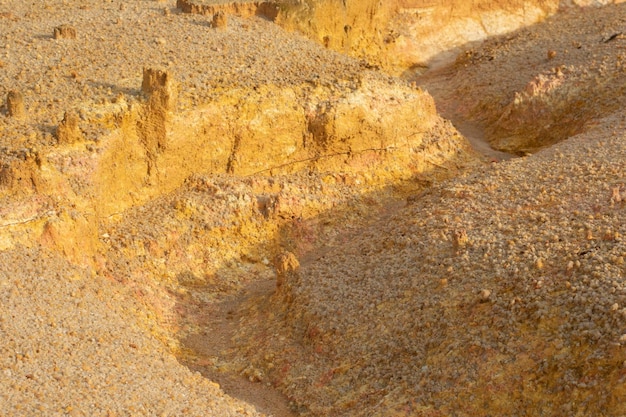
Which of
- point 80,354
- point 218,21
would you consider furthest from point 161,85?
point 80,354

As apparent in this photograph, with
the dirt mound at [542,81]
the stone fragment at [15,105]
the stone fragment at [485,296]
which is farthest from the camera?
the dirt mound at [542,81]

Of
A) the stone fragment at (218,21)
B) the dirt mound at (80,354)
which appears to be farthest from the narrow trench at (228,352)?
the stone fragment at (218,21)

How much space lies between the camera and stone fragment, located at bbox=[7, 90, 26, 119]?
43.1 ft

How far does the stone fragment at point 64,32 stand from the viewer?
53.3 feet

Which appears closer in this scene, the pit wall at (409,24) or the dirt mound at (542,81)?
the dirt mound at (542,81)

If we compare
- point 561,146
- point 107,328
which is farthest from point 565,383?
point 561,146

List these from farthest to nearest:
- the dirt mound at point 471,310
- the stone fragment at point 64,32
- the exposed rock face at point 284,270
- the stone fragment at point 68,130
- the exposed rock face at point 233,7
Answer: the exposed rock face at point 233,7
the stone fragment at point 64,32
the exposed rock face at point 284,270
the stone fragment at point 68,130
the dirt mound at point 471,310

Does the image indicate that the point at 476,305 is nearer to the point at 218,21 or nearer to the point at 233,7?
the point at 218,21

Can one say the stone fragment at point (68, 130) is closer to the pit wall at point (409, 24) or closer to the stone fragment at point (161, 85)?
the stone fragment at point (161, 85)

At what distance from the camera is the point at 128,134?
1376 centimetres

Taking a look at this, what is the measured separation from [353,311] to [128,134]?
498cm

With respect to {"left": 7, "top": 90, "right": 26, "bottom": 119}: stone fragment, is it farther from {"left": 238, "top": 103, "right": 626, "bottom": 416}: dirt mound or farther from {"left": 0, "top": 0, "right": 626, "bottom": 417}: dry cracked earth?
{"left": 238, "top": 103, "right": 626, "bottom": 416}: dirt mound

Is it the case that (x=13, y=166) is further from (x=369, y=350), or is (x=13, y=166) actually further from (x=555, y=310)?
(x=555, y=310)

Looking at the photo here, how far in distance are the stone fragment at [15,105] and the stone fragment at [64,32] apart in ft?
10.6
